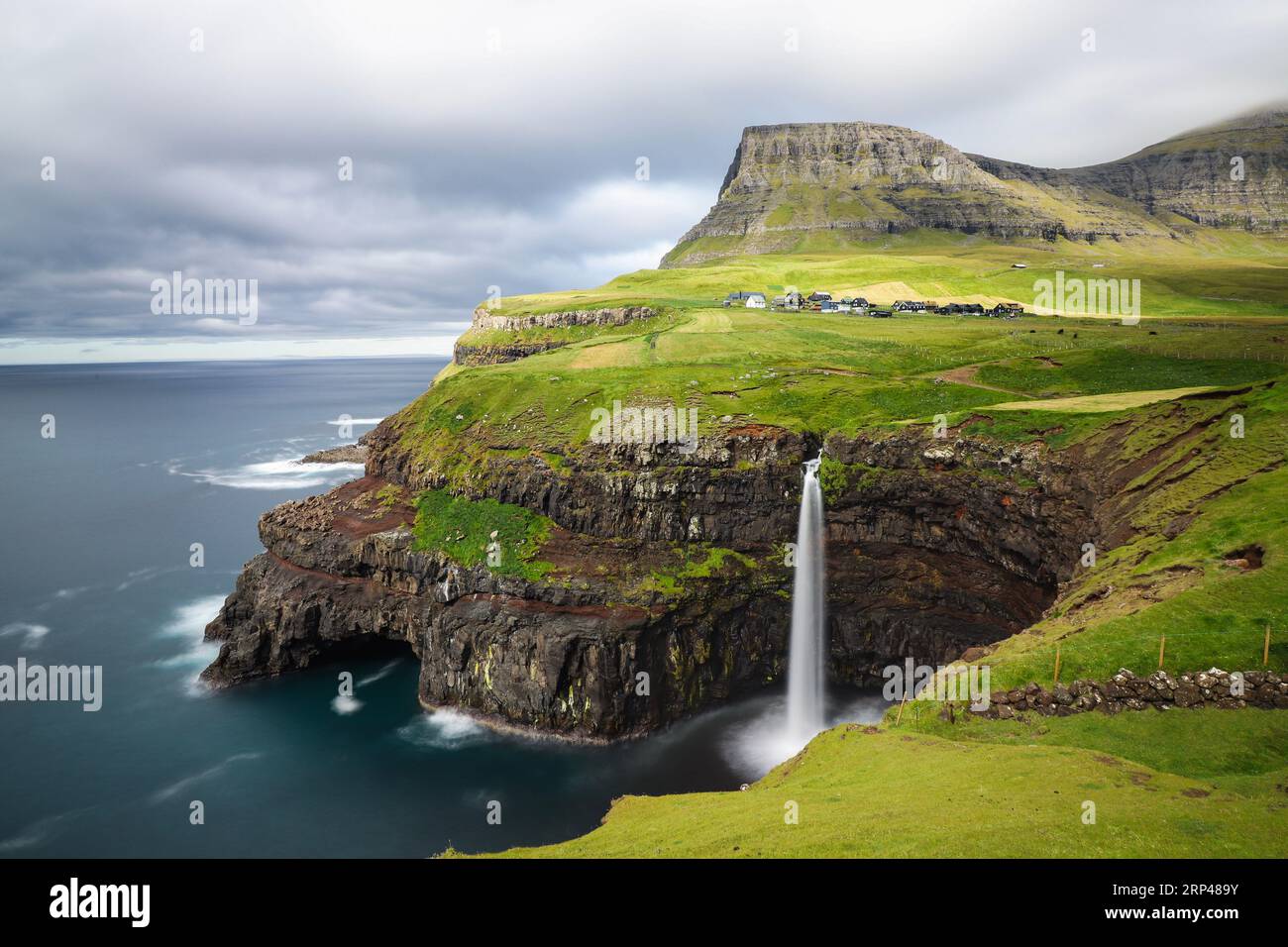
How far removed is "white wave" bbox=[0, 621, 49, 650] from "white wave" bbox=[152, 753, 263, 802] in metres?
36.4

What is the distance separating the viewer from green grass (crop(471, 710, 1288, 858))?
1995 centimetres

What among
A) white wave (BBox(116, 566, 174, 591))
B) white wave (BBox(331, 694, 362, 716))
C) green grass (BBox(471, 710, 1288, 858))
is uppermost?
green grass (BBox(471, 710, 1288, 858))

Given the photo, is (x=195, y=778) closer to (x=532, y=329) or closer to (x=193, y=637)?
(x=193, y=637)

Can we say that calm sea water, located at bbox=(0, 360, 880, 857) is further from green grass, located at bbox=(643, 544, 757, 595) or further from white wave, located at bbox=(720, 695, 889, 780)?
green grass, located at bbox=(643, 544, 757, 595)

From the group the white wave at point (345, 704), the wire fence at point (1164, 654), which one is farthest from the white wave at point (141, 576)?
the wire fence at point (1164, 654)

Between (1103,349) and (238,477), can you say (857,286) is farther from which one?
(238,477)

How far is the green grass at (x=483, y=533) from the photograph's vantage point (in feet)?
217

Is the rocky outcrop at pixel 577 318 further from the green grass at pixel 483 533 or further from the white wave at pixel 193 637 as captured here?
the white wave at pixel 193 637

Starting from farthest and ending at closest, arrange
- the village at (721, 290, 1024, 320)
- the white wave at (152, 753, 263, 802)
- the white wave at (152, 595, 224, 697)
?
the village at (721, 290, 1024, 320), the white wave at (152, 595, 224, 697), the white wave at (152, 753, 263, 802)

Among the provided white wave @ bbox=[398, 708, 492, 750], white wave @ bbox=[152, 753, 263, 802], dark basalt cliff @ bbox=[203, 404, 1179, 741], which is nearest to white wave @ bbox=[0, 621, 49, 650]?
dark basalt cliff @ bbox=[203, 404, 1179, 741]

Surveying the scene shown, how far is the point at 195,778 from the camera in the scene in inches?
2149

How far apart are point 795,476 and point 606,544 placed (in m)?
20.4
